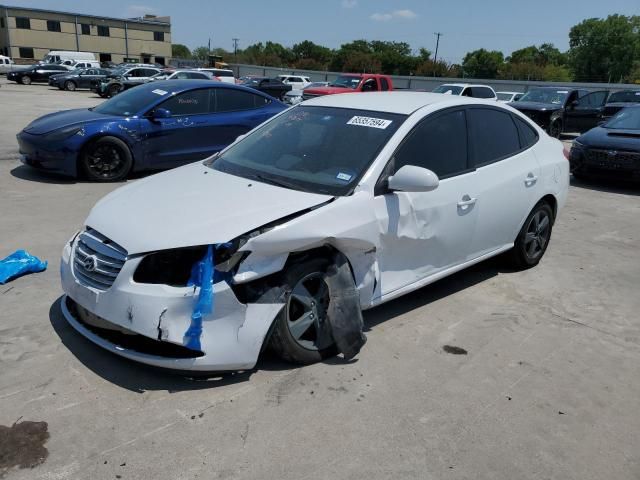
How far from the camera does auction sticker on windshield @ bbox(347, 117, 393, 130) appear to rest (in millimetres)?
3996

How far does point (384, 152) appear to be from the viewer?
377 cm

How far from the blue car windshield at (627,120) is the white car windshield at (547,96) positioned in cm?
662

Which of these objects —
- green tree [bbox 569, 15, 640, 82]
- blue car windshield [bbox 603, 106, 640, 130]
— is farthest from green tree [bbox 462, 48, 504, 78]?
blue car windshield [bbox 603, 106, 640, 130]

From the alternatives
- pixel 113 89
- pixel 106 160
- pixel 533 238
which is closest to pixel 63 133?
pixel 106 160

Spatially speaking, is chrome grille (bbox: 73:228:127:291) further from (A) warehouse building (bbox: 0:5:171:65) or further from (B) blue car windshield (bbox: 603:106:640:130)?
(A) warehouse building (bbox: 0:5:171:65)

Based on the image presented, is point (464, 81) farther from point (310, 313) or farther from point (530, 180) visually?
point (310, 313)

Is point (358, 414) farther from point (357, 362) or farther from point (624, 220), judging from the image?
point (624, 220)

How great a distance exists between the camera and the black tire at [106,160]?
797cm

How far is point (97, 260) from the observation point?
10.6 ft

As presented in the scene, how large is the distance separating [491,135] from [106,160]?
19.2 feet

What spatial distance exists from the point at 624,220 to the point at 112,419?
24.5ft

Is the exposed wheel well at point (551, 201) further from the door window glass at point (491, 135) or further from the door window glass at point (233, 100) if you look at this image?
the door window glass at point (233, 100)

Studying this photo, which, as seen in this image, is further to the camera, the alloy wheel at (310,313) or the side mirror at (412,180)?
the side mirror at (412,180)

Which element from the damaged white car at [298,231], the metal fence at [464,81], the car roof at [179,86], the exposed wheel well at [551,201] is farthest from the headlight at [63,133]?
the metal fence at [464,81]
